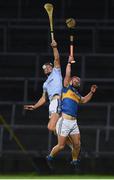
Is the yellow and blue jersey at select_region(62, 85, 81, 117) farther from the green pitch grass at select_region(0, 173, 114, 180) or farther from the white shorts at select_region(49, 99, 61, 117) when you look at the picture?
the green pitch grass at select_region(0, 173, 114, 180)

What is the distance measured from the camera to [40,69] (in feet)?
67.5

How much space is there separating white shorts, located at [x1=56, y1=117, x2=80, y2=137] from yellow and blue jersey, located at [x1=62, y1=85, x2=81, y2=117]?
136mm

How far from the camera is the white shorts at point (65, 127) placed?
1504 cm

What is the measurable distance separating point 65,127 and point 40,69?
568cm

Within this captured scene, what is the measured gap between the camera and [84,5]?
2189cm

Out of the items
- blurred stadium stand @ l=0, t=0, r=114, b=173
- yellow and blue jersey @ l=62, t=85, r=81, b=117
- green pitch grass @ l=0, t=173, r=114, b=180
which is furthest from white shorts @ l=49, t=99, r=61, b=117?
blurred stadium stand @ l=0, t=0, r=114, b=173

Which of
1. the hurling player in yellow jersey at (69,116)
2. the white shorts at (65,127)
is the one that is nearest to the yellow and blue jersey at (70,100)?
the hurling player in yellow jersey at (69,116)

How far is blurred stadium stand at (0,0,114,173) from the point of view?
60.8ft

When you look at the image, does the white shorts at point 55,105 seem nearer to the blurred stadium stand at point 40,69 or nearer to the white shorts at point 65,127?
the white shorts at point 65,127

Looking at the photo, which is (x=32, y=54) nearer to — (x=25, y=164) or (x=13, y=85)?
(x=13, y=85)

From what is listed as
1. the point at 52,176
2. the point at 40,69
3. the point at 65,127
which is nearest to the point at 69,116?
the point at 65,127

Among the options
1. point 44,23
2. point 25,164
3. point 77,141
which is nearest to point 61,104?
point 77,141

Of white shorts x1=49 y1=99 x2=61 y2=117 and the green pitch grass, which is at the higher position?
white shorts x1=49 y1=99 x2=61 y2=117

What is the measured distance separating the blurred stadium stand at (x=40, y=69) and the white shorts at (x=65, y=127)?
2.83 meters
